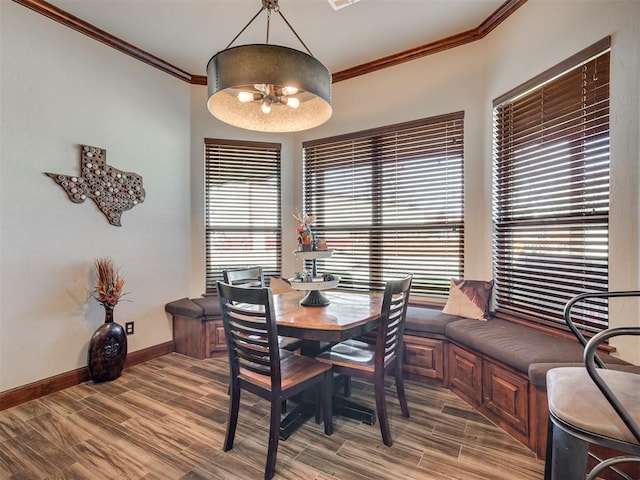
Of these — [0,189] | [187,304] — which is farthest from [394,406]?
[0,189]

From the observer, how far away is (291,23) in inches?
113

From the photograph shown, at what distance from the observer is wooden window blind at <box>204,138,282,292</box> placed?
3.87 meters

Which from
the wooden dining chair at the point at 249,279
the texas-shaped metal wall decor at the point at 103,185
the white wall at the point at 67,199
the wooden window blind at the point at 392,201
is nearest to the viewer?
the white wall at the point at 67,199

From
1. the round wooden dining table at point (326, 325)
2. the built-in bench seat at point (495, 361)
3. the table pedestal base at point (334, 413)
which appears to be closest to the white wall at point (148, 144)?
the built-in bench seat at point (495, 361)

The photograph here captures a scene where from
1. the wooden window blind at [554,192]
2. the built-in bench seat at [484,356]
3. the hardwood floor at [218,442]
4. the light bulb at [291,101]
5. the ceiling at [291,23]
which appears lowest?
the hardwood floor at [218,442]

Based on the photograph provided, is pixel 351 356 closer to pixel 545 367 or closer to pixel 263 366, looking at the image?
pixel 263 366

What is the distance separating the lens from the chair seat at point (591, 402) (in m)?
1.01

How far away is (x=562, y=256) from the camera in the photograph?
88.1 inches

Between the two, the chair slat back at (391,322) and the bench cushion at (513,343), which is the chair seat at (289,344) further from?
the bench cushion at (513,343)

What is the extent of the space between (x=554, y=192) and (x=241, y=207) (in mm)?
3105

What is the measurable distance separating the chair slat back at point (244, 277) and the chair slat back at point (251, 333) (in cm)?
94

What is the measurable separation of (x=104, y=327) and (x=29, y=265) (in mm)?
745

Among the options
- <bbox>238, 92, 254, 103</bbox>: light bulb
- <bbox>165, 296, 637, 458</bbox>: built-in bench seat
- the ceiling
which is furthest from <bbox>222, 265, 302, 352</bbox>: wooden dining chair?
the ceiling

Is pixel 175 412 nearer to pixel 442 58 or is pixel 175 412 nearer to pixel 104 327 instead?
pixel 104 327
